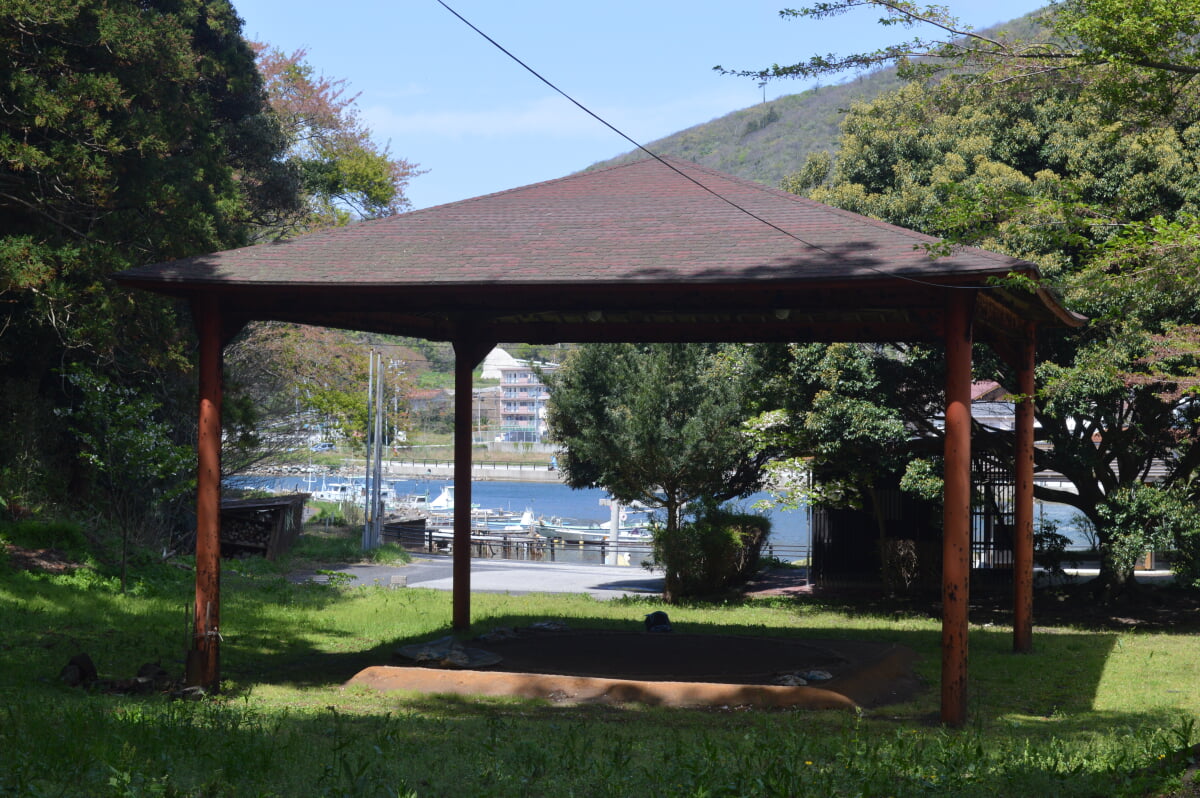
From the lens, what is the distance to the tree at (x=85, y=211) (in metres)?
15.9

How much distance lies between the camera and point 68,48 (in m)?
17.0

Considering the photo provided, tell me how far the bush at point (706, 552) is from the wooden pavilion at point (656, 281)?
7.65 metres

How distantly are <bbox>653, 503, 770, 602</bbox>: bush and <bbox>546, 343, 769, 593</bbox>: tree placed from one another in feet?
0.77

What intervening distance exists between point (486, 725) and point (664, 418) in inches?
478

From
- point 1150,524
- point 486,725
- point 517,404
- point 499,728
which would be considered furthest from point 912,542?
point 517,404

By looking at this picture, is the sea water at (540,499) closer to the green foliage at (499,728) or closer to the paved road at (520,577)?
the paved road at (520,577)

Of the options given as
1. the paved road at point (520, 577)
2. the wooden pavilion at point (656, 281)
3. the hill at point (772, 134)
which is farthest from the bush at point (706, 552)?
→ the hill at point (772, 134)

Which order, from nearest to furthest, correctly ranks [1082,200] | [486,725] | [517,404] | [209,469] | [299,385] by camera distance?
[486,725], [209,469], [1082,200], [299,385], [517,404]

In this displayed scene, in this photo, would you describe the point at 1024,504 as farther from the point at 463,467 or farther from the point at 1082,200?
the point at 463,467

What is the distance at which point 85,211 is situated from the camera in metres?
17.4

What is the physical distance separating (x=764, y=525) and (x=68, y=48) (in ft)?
50.7

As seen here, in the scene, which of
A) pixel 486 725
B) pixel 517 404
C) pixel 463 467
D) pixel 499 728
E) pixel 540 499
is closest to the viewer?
pixel 499 728

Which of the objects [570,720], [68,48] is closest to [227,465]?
[68,48]

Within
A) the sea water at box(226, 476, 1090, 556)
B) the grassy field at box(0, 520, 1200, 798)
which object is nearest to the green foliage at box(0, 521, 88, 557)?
the grassy field at box(0, 520, 1200, 798)
